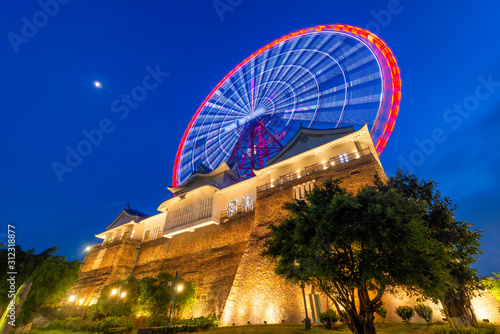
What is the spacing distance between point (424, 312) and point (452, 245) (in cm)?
370

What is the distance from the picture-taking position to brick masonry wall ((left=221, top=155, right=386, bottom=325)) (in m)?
16.8

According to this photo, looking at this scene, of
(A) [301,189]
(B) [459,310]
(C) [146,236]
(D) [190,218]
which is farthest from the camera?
(C) [146,236]

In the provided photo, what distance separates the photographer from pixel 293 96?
32375mm

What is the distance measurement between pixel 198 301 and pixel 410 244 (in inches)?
762

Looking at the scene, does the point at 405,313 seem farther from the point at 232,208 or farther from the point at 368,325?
the point at 232,208

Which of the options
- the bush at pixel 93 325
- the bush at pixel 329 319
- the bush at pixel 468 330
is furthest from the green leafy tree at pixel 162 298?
the bush at pixel 468 330

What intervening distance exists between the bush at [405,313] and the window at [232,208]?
16.6 m

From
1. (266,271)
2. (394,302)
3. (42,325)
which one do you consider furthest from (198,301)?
(394,302)

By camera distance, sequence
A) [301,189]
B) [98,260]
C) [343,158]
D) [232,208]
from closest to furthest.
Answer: [343,158] < [301,189] < [232,208] < [98,260]

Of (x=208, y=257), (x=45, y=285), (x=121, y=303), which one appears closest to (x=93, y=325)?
(x=121, y=303)

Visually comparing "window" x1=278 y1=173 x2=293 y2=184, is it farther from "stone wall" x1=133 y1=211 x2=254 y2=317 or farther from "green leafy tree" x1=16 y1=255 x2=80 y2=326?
"green leafy tree" x1=16 y1=255 x2=80 y2=326

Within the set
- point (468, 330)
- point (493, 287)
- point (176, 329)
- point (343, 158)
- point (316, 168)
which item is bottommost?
point (468, 330)

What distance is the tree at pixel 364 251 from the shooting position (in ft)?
30.4

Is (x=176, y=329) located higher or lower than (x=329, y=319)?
lower
